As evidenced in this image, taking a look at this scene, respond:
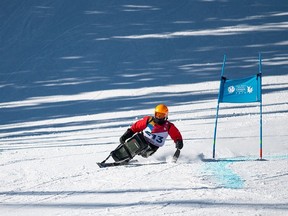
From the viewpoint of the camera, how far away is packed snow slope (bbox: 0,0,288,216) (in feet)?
24.4

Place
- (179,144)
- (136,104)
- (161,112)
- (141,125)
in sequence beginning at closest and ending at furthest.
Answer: (179,144)
(161,112)
(141,125)
(136,104)

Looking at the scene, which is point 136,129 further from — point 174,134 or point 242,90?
point 242,90

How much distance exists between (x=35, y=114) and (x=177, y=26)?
12.3 m

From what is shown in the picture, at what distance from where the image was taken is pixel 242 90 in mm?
10375

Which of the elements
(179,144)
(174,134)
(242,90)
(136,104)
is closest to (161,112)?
(174,134)

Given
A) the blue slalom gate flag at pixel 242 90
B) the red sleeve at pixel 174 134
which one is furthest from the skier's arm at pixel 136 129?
the blue slalom gate flag at pixel 242 90

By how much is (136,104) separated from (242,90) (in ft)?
36.8

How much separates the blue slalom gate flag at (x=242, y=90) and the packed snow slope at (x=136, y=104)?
1.05m

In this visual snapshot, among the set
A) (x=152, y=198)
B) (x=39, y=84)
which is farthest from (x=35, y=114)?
(x=152, y=198)

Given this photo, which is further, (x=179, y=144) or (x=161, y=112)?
(x=161, y=112)

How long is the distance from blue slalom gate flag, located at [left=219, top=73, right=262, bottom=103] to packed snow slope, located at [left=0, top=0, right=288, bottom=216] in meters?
1.05

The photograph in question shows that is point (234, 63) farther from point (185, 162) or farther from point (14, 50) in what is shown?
point (185, 162)

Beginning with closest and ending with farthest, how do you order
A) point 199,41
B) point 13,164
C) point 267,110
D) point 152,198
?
1. point 152,198
2. point 13,164
3. point 267,110
4. point 199,41

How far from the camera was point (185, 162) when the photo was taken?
10016mm
